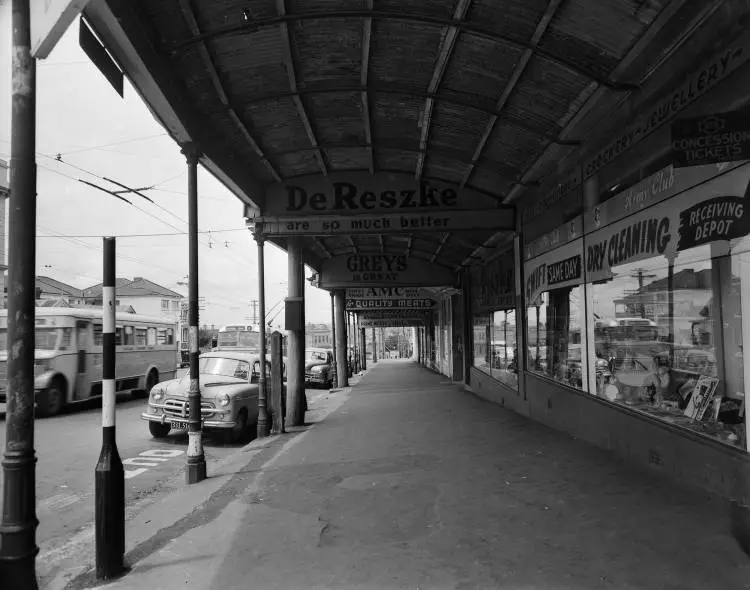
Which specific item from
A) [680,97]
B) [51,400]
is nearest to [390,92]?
[680,97]

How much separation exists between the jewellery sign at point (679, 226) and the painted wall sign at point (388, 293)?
17.0 metres

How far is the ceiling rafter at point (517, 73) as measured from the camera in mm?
5089

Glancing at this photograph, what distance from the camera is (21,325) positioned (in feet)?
11.4

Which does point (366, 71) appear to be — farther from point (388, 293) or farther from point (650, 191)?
point (388, 293)

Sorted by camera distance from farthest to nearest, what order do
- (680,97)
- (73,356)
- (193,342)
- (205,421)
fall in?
(73,356) < (205,421) < (193,342) < (680,97)

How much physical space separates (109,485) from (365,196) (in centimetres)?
720

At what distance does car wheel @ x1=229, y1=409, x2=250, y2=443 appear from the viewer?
10.3 metres

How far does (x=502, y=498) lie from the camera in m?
5.34

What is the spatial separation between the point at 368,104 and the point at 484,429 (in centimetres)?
566

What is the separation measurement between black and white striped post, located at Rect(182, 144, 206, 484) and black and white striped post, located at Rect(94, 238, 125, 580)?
9.53ft

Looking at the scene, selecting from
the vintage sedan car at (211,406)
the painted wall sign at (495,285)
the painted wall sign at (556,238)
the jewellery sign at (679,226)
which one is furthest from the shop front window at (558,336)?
the vintage sedan car at (211,406)

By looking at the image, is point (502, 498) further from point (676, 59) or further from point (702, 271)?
point (676, 59)

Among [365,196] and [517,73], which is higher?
[517,73]

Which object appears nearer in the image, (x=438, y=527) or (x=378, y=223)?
(x=438, y=527)
